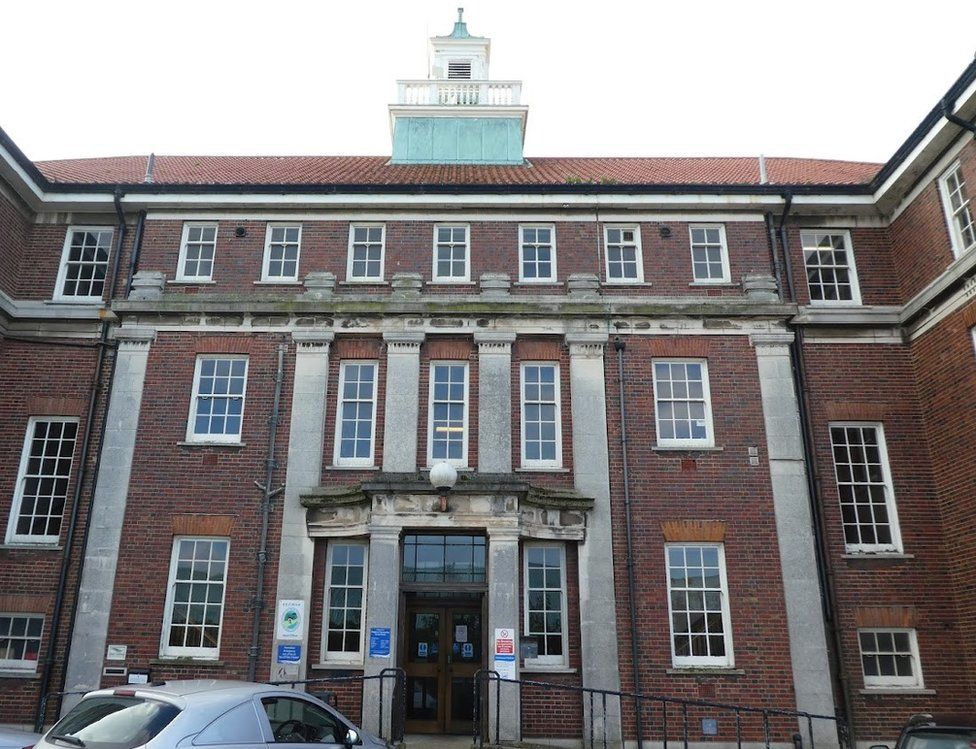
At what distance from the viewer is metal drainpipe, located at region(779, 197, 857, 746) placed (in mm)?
14320

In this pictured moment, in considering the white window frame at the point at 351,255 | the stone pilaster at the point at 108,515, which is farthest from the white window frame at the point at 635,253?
the stone pilaster at the point at 108,515

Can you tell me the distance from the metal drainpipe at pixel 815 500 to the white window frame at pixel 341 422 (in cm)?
839

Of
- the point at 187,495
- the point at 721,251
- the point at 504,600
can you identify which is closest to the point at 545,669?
the point at 504,600

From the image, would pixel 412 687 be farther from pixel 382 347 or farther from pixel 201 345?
pixel 201 345

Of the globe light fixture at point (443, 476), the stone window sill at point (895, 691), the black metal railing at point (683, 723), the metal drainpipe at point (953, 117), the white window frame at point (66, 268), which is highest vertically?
the metal drainpipe at point (953, 117)

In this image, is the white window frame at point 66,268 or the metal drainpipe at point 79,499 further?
the white window frame at point 66,268

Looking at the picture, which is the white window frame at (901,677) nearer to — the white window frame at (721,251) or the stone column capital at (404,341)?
the white window frame at (721,251)

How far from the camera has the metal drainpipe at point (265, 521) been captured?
14180 millimetres

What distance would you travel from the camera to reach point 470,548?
15.0 meters

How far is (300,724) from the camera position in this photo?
798 cm

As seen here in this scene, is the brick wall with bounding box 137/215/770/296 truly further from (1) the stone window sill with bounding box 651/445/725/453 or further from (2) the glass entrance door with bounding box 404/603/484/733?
(2) the glass entrance door with bounding box 404/603/484/733

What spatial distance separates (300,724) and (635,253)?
12266 millimetres

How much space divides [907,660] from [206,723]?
42.1 ft

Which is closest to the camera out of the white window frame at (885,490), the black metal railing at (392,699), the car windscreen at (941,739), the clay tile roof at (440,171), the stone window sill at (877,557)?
the car windscreen at (941,739)
